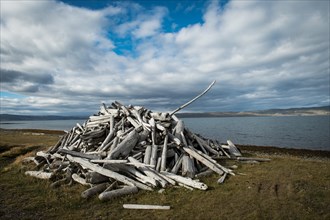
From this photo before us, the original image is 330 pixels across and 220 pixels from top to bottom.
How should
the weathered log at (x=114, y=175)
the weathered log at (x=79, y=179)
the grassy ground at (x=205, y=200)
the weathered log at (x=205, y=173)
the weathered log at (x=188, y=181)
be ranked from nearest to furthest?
the grassy ground at (x=205, y=200) → the weathered log at (x=188, y=181) → the weathered log at (x=114, y=175) → the weathered log at (x=79, y=179) → the weathered log at (x=205, y=173)

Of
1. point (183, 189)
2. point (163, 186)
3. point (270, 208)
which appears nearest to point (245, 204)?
point (270, 208)

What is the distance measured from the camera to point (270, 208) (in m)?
7.84

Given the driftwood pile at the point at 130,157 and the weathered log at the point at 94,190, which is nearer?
the weathered log at the point at 94,190

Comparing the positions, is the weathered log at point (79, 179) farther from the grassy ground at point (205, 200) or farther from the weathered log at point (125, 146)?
the weathered log at point (125, 146)

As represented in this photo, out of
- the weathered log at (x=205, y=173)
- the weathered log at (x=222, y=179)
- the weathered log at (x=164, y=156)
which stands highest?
the weathered log at (x=164, y=156)

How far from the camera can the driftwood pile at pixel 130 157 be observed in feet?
33.9

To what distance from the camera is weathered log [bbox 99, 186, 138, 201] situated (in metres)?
8.89

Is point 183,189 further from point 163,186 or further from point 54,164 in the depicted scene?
point 54,164

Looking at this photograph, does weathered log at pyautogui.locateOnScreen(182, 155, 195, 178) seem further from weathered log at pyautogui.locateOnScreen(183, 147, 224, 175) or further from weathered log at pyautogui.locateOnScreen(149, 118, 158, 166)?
weathered log at pyautogui.locateOnScreen(149, 118, 158, 166)

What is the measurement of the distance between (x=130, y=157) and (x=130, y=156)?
91 cm

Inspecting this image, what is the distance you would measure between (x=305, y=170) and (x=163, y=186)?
25.0 feet

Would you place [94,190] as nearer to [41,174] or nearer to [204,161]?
[41,174]

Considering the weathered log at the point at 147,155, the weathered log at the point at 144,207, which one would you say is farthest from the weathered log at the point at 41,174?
the weathered log at the point at 144,207

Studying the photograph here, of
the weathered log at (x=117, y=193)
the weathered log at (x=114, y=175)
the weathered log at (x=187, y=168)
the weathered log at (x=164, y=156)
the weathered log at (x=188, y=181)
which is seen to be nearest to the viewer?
the weathered log at (x=117, y=193)
